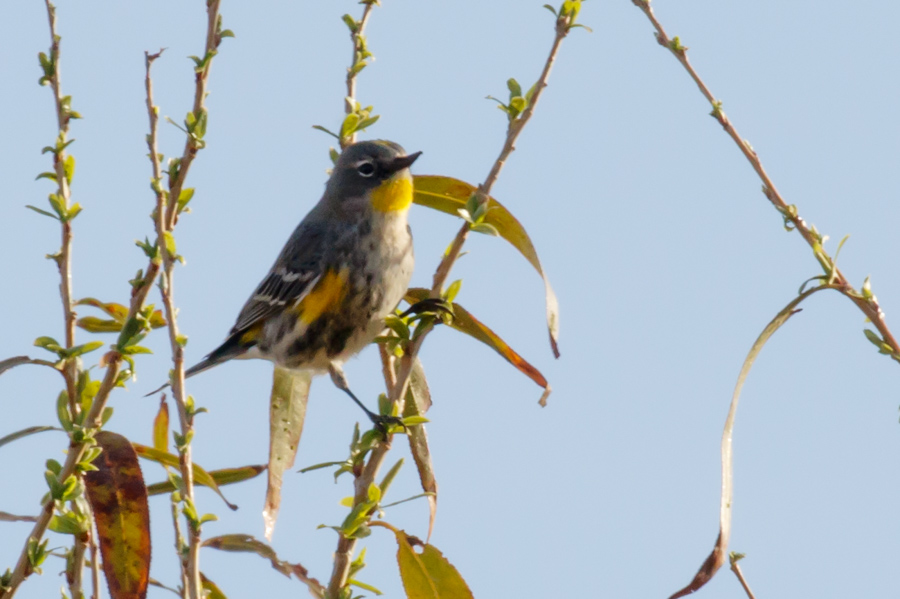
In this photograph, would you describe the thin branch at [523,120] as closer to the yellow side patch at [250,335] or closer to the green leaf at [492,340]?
the green leaf at [492,340]

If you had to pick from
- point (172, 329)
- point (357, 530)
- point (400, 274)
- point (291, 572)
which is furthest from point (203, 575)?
point (400, 274)

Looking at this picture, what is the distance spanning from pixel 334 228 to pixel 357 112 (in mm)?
1955

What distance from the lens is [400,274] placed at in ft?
17.1

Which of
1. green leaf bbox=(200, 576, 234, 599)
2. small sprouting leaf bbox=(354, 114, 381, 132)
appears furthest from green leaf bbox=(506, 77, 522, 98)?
green leaf bbox=(200, 576, 234, 599)

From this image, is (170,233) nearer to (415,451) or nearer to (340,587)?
(340,587)

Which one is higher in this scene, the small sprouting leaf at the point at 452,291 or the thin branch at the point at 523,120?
the thin branch at the point at 523,120

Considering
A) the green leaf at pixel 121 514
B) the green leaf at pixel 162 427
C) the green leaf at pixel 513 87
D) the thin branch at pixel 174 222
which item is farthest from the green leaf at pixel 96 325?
the green leaf at pixel 513 87

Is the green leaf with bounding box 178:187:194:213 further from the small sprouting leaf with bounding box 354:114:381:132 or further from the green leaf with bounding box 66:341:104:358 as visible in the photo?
the small sprouting leaf with bounding box 354:114:381:132

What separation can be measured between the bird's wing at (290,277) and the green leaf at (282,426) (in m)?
1.09

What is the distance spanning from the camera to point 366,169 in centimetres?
557

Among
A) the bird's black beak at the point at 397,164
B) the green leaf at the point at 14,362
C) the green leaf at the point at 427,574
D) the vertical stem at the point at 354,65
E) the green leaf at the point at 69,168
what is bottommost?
the green leaf at the point at 427,574

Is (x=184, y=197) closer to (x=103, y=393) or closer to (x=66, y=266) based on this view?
(x=66, y=266)

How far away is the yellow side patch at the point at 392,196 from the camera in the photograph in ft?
17.8

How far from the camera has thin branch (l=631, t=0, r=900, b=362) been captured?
2609 mm
